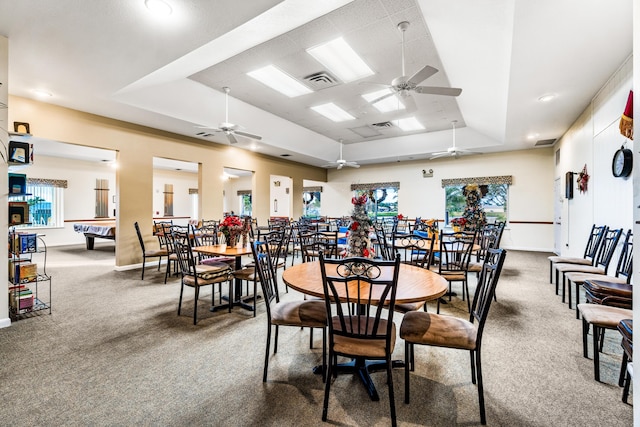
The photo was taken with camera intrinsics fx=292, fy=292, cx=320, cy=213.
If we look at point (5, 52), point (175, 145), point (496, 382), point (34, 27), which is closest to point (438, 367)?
point (496, 382)

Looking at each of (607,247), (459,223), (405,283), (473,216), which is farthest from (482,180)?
(405,283)

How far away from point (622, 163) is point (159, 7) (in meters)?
5.13

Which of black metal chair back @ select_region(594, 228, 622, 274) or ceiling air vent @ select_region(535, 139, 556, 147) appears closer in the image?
black metal chair back @ select_region(594, 228, 622, 274)

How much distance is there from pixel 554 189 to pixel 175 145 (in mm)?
9709

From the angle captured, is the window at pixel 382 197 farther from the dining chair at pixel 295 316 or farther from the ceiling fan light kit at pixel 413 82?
the dining chair at pixel 295 316

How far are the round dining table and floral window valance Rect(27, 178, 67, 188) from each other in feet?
33.5

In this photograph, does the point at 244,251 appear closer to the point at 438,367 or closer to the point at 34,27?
the point at 438,367

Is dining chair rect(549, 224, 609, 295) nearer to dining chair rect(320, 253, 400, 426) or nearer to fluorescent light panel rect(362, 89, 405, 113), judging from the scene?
dining chair rect(320, 253, 400, 426)

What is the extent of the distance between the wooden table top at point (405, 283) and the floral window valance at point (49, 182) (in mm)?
10202

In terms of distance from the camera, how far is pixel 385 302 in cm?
192

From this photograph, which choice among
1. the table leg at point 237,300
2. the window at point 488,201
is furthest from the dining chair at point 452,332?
the window at point 488,201

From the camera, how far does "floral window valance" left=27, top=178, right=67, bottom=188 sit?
8461 mm

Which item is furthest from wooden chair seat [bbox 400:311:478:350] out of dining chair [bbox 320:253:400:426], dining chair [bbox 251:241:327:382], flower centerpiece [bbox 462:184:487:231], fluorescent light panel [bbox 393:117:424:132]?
fluorescent light panel [bbox 393:117:424:132]

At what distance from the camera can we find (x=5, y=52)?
300 centimetres
